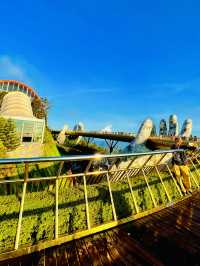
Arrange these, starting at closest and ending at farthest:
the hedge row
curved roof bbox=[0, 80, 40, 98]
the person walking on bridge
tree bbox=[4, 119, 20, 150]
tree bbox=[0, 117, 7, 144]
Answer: the hedge row
the person walking on bridge
tree bbox=[0, 117, 7, 144]
tree bbox=[4, 119, 20, 150]
curved roof bbox=[0, 80, 40, 98]

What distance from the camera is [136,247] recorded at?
3.84 m

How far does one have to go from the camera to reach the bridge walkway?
335 centimetres

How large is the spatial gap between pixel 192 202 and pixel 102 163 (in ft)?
12.2

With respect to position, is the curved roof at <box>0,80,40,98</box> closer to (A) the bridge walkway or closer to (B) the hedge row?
(B) the hedge row

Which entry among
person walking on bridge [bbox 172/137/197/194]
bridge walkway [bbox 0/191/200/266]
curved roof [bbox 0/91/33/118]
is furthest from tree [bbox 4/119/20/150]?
bridge walkway [bbox 0/191/200/266]

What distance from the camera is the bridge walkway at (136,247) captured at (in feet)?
11.0

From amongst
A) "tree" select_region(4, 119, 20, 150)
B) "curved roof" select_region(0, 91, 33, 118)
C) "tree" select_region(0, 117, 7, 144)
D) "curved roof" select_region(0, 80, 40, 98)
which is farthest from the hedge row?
"curved roof" select_region(0, 80, 40, 98)

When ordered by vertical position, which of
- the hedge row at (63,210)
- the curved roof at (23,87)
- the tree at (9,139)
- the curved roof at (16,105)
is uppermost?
the curved roof at (23,87)

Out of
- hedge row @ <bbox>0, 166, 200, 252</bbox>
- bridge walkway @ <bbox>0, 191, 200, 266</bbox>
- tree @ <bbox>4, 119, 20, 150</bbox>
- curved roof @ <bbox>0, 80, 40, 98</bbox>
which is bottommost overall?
bridge walkway @ <bbox>0, 191, 200, 266</bbox>

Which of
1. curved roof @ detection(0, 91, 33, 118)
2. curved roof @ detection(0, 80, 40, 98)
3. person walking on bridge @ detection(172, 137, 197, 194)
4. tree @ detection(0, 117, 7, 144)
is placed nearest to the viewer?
person walking on bridge @ detection(172, 137, 197, 194)

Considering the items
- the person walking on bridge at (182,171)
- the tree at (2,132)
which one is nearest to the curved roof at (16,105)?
the tree at (2,132)

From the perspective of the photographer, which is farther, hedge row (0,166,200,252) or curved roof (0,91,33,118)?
curved roof (0,91,33,118)

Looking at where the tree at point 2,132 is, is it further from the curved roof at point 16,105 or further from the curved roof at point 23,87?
the curved roof at point 23,87

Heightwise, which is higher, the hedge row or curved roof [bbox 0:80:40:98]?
curved roof [bbox 0:80:40:98]
